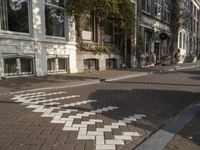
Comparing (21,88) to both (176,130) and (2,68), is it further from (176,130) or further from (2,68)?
(176,130)

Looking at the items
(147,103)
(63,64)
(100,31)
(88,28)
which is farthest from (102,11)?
(147,103)

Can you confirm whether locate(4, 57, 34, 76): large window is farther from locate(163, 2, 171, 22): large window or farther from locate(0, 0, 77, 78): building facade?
locate(163, 2, 171, 22): large window

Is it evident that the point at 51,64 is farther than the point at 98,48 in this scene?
No

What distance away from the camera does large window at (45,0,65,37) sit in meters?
15.0

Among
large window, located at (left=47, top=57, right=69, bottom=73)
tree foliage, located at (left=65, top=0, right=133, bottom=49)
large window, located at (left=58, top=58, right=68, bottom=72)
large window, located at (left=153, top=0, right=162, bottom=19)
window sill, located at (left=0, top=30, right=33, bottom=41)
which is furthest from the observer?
large window, located at (left=153, top=0, right=162, bottom=19)

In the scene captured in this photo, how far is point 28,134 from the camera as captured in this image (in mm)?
4965

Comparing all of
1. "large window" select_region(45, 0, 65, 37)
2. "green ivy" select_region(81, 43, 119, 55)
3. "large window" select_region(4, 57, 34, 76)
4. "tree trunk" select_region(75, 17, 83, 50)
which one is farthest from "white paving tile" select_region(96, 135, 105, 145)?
"green ivy" select_region(81, 43, 119, 55)

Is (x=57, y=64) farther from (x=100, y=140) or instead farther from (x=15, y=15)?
(x=100, y=140)

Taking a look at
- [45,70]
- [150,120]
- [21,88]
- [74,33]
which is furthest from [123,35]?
[150,120]

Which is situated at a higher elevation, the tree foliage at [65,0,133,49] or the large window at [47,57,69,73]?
the tree foliage at [65,0,133,49]

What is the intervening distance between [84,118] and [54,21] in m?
10.4

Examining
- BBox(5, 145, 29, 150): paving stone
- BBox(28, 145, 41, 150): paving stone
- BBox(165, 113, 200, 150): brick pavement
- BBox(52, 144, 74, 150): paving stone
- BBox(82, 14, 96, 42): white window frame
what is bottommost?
BBox(165, 113, 200, 150): brick pavement

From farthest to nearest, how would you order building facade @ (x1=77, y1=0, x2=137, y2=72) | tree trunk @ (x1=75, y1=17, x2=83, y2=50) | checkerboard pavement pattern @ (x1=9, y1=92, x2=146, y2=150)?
building facade @ (x1=77, y1=0, x2=137, y2=72) < tree trunk @ (x1=75, y1=17, x2=83, y2=50) < checkerboard pavement pattern @ (x1=9, y1=92, x2=146, y2=150)

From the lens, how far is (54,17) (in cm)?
1559
